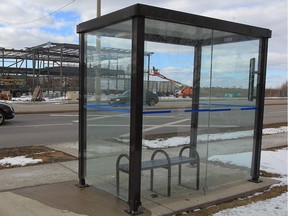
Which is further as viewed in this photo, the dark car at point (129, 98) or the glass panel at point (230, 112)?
the glass panel at point (230, 112)

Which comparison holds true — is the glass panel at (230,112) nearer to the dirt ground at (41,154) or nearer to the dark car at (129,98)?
the dark car at (129,98)

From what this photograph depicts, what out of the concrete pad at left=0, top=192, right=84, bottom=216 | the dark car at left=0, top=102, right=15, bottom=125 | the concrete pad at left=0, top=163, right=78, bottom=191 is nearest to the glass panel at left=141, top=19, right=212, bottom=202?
the concrete pad at left=0, top=192, right=84, bottom=216

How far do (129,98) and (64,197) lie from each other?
167cm

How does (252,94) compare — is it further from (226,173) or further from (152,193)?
(152,193)

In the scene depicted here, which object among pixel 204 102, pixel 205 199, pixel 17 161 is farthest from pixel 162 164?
pixel 17 161

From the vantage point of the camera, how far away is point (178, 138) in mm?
6266

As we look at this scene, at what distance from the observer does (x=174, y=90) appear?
531 cm

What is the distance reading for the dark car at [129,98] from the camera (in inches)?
170

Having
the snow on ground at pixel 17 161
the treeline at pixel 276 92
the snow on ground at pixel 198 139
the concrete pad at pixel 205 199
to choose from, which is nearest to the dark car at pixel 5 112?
the snow on ground at pixel 17 161

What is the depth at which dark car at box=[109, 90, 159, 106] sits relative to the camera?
4.32 m

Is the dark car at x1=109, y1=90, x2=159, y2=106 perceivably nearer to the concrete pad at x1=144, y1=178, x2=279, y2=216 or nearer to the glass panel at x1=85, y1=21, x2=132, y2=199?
the glass panel at x1=85, y1=21, x2=132, y2=199

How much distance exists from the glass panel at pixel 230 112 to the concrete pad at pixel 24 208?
230cm

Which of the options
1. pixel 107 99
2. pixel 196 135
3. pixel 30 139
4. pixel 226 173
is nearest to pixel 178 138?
pixel 196 135

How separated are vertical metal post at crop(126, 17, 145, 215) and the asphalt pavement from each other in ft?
0.94
